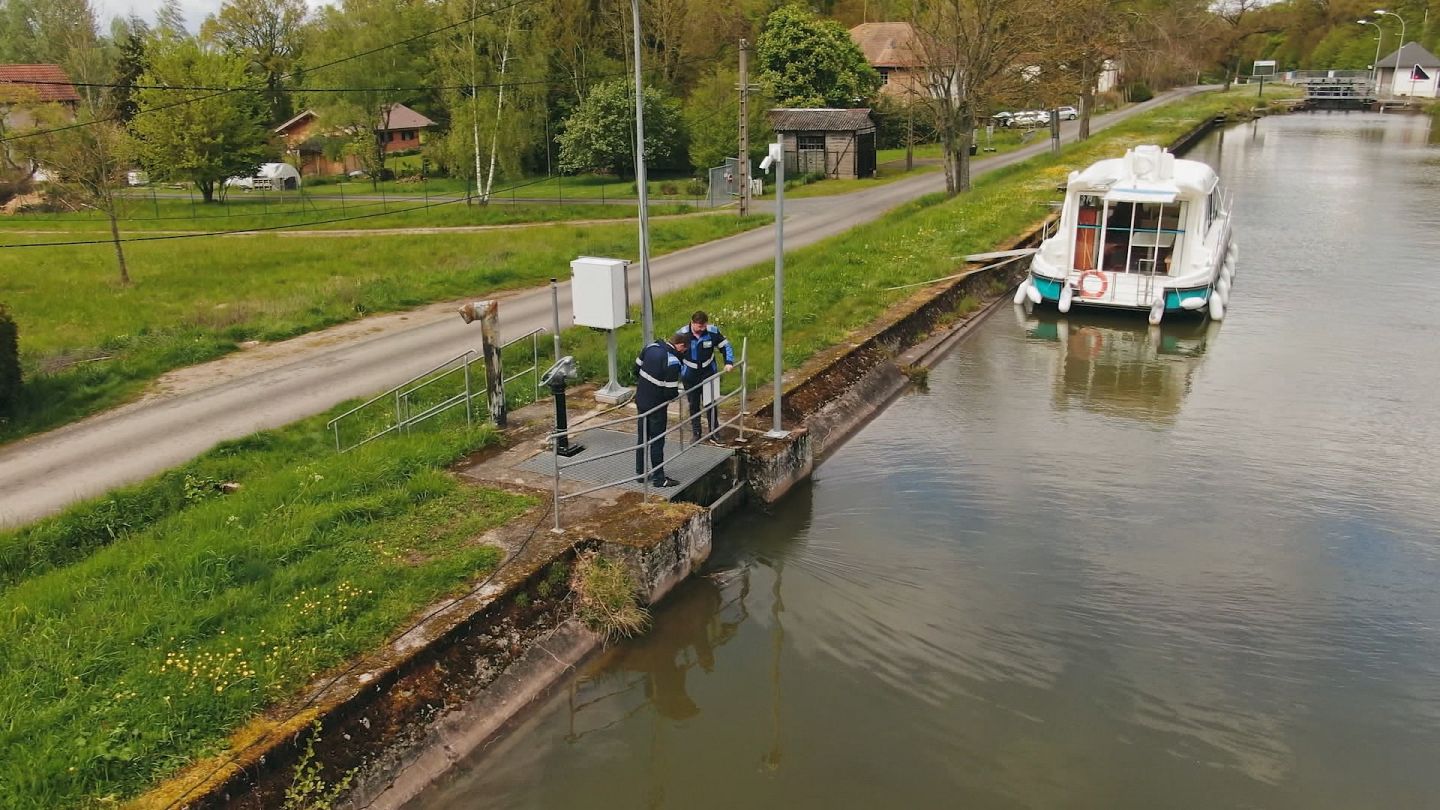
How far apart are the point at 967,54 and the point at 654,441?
99.5 ft

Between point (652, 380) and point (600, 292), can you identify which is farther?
point (600, 292)

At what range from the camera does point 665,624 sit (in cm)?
1027

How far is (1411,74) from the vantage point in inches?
3519

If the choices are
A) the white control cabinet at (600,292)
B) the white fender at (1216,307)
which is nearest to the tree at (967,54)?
the white fender at (1216,307)

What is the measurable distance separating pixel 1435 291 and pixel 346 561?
1019 inches

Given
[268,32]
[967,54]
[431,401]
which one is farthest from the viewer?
[268,32]

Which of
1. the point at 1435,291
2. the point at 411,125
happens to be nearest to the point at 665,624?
the point at 1435,291

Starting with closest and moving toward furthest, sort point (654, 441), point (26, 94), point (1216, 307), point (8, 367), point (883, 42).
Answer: point (654, 441), point (8, 367), point (1216, 307), point (26, 94), point (883, 42)

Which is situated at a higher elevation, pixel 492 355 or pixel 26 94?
pixel 26 94

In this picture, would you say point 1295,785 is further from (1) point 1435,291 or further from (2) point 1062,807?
(1) point 1435,291

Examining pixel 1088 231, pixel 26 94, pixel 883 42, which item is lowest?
pixel 1088 231

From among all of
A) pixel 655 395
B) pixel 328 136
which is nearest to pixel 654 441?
pixel 655 395

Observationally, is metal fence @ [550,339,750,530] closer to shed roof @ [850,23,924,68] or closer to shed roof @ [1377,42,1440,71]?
shed roof @ [850,23,924,68]

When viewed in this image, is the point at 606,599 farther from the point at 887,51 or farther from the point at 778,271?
the point at 887,51
